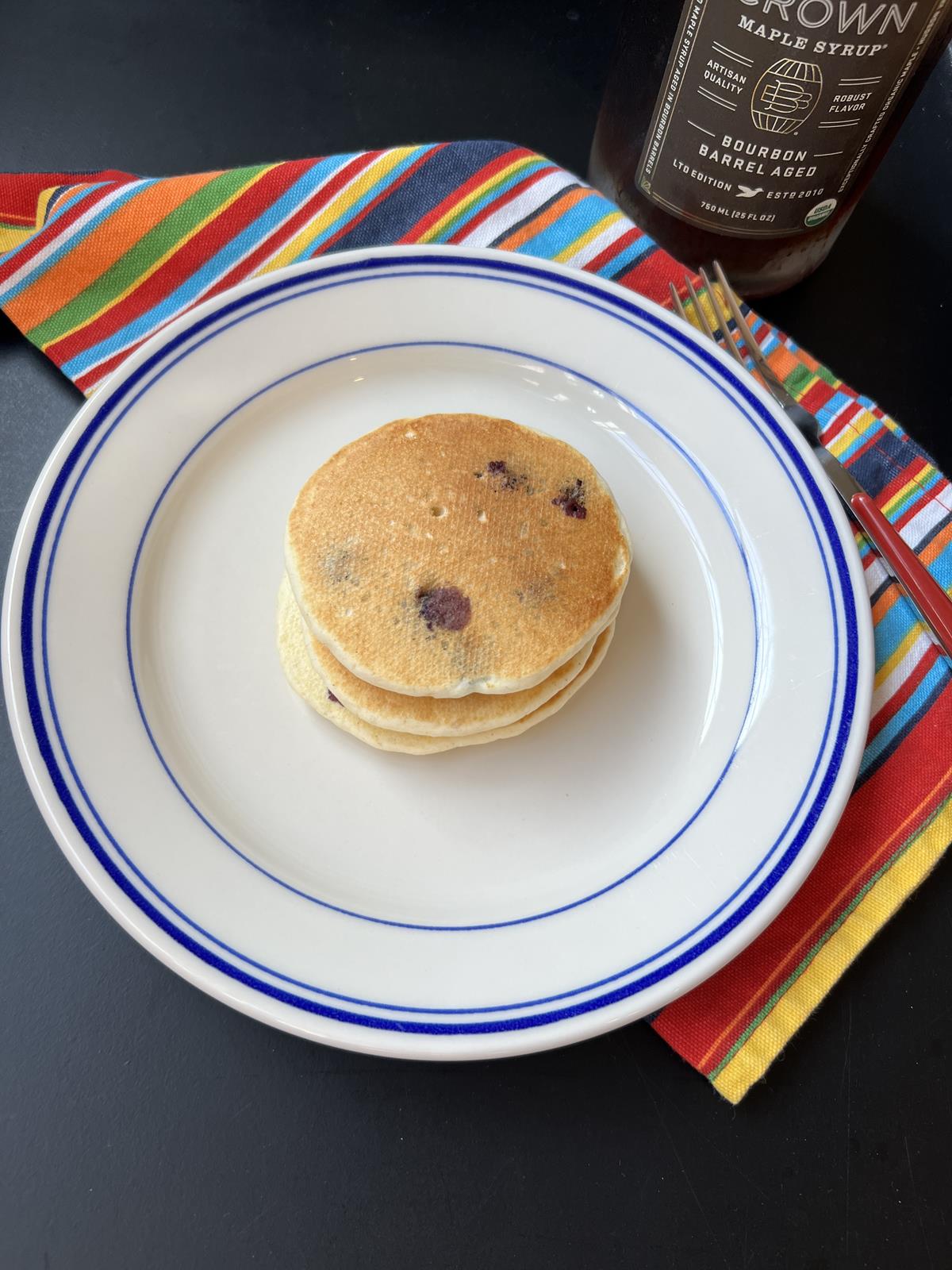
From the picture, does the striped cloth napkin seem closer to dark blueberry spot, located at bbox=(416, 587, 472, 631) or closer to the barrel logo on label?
the barrel logo on label

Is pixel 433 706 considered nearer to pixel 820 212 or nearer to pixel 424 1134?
pixel 424 1134

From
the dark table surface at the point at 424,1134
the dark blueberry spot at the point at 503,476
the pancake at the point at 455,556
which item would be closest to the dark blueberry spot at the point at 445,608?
the pancake at the point at 455,556

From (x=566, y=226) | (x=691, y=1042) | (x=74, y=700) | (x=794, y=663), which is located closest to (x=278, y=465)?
(x=74, y=700)

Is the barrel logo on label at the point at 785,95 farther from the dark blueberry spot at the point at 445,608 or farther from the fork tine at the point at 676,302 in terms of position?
the dark blueberry spot at the point at 445,608

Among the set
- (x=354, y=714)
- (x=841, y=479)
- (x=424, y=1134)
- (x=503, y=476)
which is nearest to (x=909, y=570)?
(x=841, y=479)

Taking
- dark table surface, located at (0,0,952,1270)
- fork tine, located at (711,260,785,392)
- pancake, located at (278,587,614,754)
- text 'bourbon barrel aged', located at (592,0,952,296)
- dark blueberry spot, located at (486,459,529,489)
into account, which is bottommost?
dark table surface, located at (0,0,952,1270)

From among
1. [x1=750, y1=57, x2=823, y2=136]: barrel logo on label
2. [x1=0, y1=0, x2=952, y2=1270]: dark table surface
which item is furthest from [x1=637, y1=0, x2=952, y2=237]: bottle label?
[x1=0, y1=0, x2=952, y2=1270]: dark table surface
